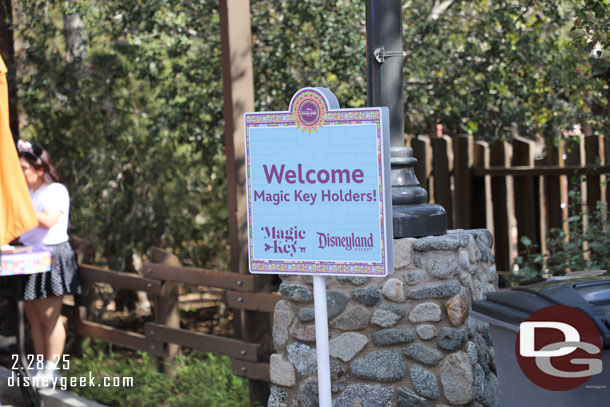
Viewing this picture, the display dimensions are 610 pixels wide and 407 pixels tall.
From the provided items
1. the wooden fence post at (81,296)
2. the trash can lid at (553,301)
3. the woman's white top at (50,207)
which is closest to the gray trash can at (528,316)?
the trash can lid at (553,301)

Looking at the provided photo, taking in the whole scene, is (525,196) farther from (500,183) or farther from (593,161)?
(593,161)

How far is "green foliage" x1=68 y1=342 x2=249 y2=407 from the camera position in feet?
19.0

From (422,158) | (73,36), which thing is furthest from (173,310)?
(73,36)

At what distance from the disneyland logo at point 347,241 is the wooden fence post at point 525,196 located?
335 cm

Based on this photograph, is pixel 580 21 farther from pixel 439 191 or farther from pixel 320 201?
pixel 320 201

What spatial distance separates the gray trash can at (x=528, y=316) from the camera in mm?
2926

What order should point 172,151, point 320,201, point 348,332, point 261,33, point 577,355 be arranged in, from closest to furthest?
point 577,355 < point 320,201 < point 348,332 < point 261,33 < point 172,151

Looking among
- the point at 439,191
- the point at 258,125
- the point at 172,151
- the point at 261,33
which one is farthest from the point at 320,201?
the point at 172,151

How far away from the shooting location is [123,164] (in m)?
8.50

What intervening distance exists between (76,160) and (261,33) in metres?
2.37

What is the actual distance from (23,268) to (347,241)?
10.7ft

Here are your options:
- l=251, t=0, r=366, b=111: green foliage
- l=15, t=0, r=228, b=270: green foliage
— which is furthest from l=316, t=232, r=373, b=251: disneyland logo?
l=15, t=0, r=228, b=270: green foliage

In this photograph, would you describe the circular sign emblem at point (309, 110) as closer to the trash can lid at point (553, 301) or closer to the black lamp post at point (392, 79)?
the black lamp post at point (392, 79)

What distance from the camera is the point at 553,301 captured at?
3.05m
